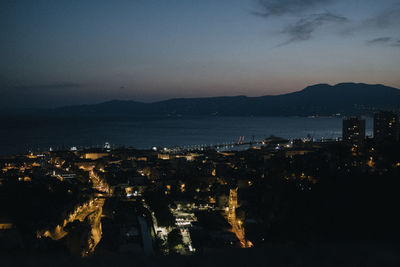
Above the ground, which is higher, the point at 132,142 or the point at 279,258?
the point at 279,258

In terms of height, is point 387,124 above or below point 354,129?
above

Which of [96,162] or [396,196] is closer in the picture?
[396,196]

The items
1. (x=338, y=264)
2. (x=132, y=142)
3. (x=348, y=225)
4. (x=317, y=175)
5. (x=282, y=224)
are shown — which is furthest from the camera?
(x=132, y=142)

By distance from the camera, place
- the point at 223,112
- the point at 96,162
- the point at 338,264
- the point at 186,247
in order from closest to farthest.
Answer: the point at 338,264 → the point at 186,247 → the point at 96,162 → the point at 223,112

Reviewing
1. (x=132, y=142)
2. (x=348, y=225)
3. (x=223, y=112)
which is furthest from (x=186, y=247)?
(x=223, y=112)

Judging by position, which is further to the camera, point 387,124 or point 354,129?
point 354,129

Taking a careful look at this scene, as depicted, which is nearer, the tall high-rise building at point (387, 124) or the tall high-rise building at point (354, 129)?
the tall high-rise building at point (387, 124)

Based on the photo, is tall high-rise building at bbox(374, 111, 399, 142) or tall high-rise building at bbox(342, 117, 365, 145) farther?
tall high-rise building at bbox(342, 117, 365, 145)

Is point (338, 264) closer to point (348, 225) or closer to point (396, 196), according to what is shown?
point (348, 225)

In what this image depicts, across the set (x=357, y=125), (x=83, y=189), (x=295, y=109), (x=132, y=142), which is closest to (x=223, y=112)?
(x=295, y=109)
